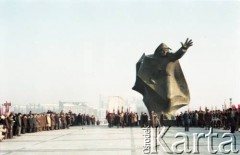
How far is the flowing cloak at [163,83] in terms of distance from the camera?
31.9 m

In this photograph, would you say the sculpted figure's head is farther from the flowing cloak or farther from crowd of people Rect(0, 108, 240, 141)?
crowd of people Rect(0, 108, 240, 141)

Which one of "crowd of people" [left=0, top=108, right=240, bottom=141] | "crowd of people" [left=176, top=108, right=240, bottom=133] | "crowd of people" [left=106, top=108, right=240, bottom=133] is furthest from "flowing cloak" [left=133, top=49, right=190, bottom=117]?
"crowd of people" [left=176, top=108, right=240, bottom=133]

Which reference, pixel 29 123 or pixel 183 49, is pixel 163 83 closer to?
pixel 183 49

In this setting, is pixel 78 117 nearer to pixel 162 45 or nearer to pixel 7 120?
pixel 162 45

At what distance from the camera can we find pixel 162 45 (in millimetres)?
32188

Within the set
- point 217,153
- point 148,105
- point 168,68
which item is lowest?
point 217,153

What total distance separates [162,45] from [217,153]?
20030 mm

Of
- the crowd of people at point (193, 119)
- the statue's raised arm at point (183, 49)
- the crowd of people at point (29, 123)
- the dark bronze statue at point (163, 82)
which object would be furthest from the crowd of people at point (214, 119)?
the crowd of people at point (29, 123)

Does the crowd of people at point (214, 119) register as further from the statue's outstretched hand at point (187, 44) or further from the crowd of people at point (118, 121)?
the statue's outstretched hand at point (187, 44)

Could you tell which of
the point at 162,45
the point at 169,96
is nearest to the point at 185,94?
the point at 169,96

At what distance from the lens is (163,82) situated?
32188 millimetres

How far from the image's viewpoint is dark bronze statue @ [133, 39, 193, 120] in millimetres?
31875

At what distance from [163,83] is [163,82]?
84mm

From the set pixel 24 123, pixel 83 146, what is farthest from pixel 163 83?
pixel 83 146
